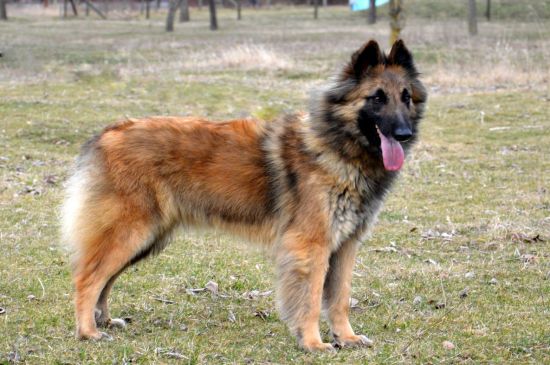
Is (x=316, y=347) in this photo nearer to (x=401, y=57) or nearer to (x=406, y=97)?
(x=406, y=97)

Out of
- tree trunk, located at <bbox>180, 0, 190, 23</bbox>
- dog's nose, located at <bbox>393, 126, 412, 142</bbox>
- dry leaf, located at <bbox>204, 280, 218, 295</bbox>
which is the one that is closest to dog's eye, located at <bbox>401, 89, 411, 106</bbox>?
dog's nose, located at <bbox>393, 126, 412, 142</bbox>

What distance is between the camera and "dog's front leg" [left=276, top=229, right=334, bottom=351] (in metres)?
4.81

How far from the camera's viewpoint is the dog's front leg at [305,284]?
15.8 feet

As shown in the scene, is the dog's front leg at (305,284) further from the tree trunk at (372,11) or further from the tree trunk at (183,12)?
Result: the tree trunk at (183,12)

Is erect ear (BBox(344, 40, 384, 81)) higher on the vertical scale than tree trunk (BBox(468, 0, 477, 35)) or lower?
lower

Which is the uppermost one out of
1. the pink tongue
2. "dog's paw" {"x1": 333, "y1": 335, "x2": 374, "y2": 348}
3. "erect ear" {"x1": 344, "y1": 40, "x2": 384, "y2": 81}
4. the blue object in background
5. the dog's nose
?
the blue object in background

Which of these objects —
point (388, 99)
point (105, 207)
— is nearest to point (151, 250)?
point (105, 207)

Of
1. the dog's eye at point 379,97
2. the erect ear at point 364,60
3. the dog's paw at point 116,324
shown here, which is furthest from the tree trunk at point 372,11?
the dog's paw at point 116,324

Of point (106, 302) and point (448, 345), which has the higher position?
point (106, 302)

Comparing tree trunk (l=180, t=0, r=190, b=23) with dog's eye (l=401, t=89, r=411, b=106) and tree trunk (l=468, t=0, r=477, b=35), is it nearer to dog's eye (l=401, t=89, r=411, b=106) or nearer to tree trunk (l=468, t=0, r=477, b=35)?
tree trunk (l=468, t=0, r=477, b=35)

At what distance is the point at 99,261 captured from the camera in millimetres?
4922

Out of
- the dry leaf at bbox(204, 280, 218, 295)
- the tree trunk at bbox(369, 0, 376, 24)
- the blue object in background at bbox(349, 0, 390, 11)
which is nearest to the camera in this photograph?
the dry leaf at bbox(204, 280, 218, 295)

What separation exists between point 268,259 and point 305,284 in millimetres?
803

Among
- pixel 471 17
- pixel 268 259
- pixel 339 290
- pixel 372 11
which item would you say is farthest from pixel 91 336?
pixel 372 11
